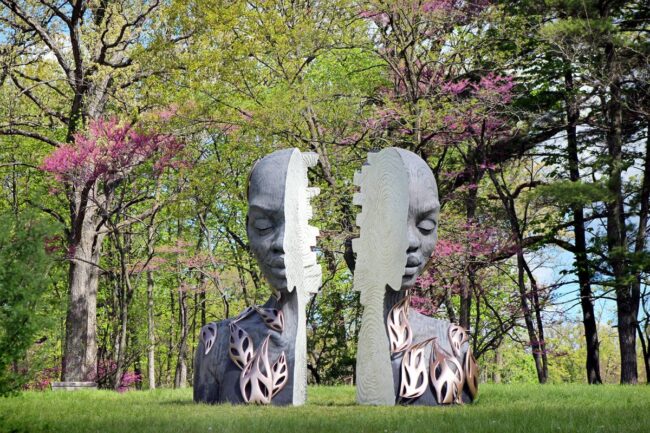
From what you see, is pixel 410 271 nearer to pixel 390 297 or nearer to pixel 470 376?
pixel 390 297

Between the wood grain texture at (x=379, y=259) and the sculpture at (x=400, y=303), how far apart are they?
1 centimetres

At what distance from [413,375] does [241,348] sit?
211 cm

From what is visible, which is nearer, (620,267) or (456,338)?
(456,338)

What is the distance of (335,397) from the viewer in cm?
1174

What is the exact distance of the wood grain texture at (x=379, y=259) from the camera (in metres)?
9.89

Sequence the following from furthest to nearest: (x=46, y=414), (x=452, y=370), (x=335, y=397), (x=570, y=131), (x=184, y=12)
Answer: (x=570, y=131) → (x=184, y=12) → (x=335, y=397) → (x=452, y=370) → (x=46, y=414)

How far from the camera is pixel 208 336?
1030 cm

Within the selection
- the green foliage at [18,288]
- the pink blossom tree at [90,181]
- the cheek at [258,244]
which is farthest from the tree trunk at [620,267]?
the green foliage at [18,288]

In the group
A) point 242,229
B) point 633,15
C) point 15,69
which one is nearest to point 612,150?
point 633,15

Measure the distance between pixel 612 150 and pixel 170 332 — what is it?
19582 mm

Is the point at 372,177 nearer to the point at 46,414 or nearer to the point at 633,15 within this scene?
the point at 46,414

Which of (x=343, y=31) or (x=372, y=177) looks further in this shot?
(x=343, y=31)

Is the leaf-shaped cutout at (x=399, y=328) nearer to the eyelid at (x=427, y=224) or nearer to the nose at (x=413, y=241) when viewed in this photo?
the nose at (x=413, y=241)

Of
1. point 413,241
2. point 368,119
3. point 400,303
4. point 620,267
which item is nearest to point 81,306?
point 368,119
